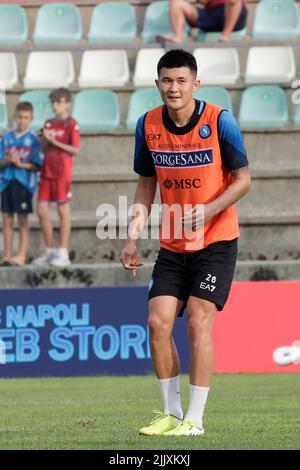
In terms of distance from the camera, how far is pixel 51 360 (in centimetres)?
1246

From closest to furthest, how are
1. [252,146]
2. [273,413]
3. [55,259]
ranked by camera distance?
[273,413]
[55,259]
[252,146]

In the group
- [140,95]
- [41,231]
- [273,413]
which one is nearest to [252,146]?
[140,95]

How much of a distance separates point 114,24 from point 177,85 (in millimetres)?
10591

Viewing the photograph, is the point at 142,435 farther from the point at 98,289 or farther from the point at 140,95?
the point at 140,95

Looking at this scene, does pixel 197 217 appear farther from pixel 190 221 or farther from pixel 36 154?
pixel 36 154

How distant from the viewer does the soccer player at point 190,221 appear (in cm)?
677

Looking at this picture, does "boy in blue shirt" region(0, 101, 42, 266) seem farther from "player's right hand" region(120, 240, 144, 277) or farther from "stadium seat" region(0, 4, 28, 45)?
"player's right hand" region(120, 240, 144, 277)

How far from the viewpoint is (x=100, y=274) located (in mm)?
13672

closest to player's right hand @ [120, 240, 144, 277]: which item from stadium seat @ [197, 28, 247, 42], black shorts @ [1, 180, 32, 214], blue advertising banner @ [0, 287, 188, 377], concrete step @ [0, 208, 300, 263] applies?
blue advertising banner @ [0, 287, 188, 377]

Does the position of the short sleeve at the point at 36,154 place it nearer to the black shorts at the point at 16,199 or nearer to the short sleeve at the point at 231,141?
the black shorts at the point at 16,199

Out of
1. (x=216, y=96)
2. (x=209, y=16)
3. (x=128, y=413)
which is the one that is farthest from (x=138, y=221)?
(x=209, y=16)

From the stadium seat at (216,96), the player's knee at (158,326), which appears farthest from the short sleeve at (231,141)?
the stadium seat at (216,96)

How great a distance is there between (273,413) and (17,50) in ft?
31.4

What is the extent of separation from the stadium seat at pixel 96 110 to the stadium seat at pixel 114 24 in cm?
145
